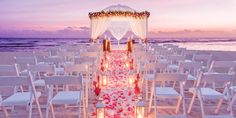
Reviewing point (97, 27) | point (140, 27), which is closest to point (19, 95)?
point (97, 27)

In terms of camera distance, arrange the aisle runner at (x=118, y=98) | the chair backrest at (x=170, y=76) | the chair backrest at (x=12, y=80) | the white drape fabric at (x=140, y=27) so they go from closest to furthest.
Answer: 1. the chair backrest at (x=12, y=80)
2. the chair backrest at (x=170, y=76)
3. the aisle runner at (x=118, y=98)
4. the white drape fabric at (x=140, y=27)

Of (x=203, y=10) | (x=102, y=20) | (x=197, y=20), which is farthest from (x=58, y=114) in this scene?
(x=197, y=20)

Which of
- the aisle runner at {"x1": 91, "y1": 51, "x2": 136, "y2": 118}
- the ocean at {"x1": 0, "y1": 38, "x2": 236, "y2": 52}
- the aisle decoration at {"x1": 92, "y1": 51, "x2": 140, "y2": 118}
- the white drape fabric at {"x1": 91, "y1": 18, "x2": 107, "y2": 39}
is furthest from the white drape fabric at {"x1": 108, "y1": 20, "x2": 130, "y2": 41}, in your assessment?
the aisle runner at {"x1": 91, "y1": 51, "x2": 136, "y2": 118}

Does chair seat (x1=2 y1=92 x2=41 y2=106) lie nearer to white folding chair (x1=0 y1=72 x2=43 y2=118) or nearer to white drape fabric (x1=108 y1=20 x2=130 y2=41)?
white folding chair (x1=0 y1=72 x2=43 y2=118)

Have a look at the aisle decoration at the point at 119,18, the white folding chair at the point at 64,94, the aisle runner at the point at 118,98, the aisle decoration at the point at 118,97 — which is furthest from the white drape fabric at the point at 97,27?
the white folding chair at the point at 64,94

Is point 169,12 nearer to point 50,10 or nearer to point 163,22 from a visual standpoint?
point 163,22

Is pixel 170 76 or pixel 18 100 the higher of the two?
pixel 170 76

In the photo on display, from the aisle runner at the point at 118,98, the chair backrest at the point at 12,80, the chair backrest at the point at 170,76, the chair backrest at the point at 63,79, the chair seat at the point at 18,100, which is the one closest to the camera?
the chair backrest at the point at 12,80

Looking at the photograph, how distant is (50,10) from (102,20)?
401 inches

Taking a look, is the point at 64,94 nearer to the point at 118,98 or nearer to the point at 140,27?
the point at 118,98

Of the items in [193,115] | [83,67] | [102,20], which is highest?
[102,20]

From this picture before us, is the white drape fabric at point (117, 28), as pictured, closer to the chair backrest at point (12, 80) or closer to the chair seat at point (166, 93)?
the chair seat at point (166, 93)

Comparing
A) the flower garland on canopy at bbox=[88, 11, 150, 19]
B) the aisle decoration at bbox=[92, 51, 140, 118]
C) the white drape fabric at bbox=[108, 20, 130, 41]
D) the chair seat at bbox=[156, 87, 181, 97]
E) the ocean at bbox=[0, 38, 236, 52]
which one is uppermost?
the flower garland on canopy at bbox=[88, 11, 150, 19]

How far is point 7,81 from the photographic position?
398 cm
